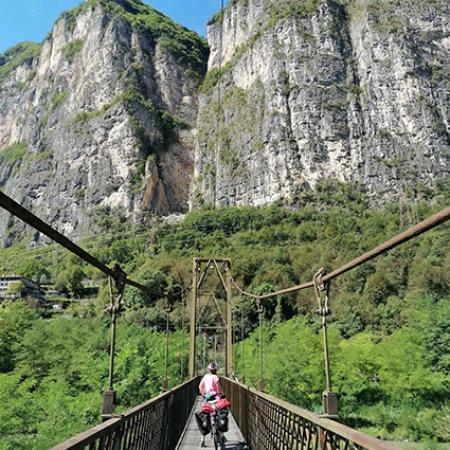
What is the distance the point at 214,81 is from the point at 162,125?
12.0 meters

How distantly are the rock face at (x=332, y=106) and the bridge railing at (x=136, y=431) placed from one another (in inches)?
1975

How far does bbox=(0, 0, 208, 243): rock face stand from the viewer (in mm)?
65688

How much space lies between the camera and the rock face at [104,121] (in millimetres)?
65688

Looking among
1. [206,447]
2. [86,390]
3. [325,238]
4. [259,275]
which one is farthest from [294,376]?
[325,238]

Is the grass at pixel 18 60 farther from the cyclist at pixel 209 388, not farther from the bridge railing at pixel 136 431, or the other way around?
the bridge railing at pixel 136 431

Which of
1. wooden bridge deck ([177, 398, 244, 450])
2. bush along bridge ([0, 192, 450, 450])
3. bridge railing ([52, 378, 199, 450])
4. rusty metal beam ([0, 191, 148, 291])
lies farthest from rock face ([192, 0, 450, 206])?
rusty metal beam ([0, 191, 148, 291])

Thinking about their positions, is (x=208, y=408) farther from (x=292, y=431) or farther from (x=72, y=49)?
(x=72, y=49)

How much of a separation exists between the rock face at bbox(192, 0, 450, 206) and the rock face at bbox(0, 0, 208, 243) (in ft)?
22.3

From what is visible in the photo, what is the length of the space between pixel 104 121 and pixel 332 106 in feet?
114

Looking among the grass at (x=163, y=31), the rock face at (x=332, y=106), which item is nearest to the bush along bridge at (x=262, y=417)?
the rock face at (x=332, y=106)

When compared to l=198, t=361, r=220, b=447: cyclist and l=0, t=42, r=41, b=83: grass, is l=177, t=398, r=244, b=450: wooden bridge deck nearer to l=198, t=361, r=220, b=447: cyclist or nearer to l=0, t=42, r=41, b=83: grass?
l=198, t=361, r=220, b=447: cyclist

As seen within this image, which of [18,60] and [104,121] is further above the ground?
[18,60]

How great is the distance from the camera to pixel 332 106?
186 feet

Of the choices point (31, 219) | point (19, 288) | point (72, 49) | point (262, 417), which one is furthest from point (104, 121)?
point (31, 219)
